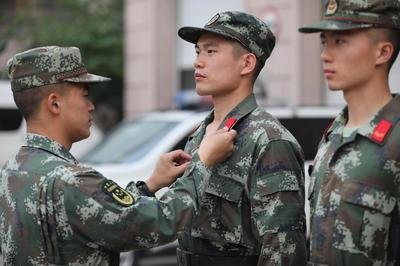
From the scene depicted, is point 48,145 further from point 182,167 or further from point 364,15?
point 364,15

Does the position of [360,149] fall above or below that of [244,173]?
above

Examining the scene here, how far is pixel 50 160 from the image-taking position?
3.08 metres

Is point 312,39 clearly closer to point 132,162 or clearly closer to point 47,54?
point 132,162

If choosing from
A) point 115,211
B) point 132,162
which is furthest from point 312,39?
point 115,211

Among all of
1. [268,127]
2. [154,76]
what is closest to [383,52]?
[268,127]

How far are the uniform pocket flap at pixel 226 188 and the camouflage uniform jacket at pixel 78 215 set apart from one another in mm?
337

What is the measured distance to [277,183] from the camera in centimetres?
334

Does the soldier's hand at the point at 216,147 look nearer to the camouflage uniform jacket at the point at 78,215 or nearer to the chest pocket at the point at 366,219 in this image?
the camouflage uniform jacket at the point at 78,215

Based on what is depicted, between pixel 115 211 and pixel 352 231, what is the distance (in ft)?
2.56

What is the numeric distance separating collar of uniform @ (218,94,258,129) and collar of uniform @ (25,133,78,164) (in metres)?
0.70

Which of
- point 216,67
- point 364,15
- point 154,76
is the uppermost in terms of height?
point 364,15

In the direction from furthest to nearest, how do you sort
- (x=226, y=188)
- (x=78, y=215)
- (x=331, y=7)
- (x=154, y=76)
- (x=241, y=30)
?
1. (x=154, y=76)
2. (x=241, y=30)
3. (x=226, y=188)
4. (x=331, y=7)
5. (x=78, y=215)

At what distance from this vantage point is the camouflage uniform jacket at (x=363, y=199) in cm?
283

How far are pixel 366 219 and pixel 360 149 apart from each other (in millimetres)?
231
